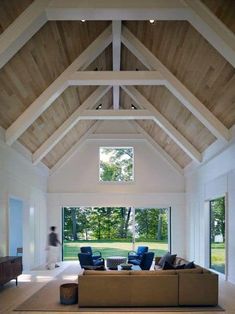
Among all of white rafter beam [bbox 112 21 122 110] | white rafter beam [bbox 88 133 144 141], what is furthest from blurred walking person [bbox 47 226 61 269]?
white rafter beam [bbox 112 21 122 110]

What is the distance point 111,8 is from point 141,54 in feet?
8.10

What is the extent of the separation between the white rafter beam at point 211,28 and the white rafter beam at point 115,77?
233 cm

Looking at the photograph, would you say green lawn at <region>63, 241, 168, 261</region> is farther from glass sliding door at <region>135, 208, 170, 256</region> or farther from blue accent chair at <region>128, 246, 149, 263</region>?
blue accent chair at <region>128, 246, 149, 263</region>

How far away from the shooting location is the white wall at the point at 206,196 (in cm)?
959

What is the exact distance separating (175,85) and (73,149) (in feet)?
22.3

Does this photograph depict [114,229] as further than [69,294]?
Yes

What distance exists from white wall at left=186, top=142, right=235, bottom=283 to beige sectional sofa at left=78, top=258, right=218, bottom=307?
2.62m

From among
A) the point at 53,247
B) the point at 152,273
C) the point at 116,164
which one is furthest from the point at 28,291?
the point at 116,164

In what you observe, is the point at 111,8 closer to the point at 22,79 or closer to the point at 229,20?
the point at 229,20

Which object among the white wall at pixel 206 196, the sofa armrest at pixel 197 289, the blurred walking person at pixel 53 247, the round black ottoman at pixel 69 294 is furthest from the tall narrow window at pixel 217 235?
the blurred walking person at pixel 53 247

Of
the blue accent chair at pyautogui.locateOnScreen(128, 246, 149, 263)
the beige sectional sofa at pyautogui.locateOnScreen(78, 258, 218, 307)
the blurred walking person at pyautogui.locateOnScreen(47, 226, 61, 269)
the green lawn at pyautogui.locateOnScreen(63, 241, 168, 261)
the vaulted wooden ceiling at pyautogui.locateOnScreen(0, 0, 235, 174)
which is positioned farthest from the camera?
the green lawn at pyautogui.locateOnScreen(63, 241, 168, 261)

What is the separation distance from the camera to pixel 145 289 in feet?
22.8

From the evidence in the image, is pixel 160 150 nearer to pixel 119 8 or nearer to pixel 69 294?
pixel 69 294

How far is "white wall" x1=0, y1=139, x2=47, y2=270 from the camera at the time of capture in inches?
384
